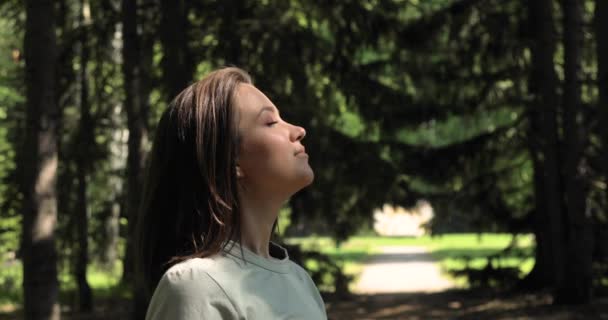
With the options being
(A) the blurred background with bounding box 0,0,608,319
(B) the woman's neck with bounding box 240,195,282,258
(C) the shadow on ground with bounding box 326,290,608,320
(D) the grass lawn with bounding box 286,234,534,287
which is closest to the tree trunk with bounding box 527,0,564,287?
(A) the blurred background with bounding box 0,0,608,319

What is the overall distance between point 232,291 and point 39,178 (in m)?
5.70

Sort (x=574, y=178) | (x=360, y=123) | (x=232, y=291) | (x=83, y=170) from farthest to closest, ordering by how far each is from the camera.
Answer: (x=360, y=123), (x=574, y=178), (x=83, y=170), (x=232, y=291)

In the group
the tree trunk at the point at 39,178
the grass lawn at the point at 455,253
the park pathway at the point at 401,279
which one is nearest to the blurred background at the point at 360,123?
the tree trunk at the point at 39,178

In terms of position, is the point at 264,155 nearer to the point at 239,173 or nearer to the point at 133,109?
the point at 239,173

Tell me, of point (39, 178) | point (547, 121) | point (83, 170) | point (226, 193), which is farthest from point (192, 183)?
point (547, 121)

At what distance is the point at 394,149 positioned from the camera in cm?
1592

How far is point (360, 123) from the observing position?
14.9 metres

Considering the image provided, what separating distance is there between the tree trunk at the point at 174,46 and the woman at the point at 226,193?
26.0ft

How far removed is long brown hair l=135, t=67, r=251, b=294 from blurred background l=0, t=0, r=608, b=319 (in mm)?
5399

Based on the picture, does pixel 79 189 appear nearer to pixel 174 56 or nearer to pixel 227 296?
pixel 174 56

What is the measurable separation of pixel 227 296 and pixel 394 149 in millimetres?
14413

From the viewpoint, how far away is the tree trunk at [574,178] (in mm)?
12469

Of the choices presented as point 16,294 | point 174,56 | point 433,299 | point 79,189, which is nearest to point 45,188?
point 174,56

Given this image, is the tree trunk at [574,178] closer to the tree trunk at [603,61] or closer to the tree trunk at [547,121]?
the tree trunk at [547,121]
